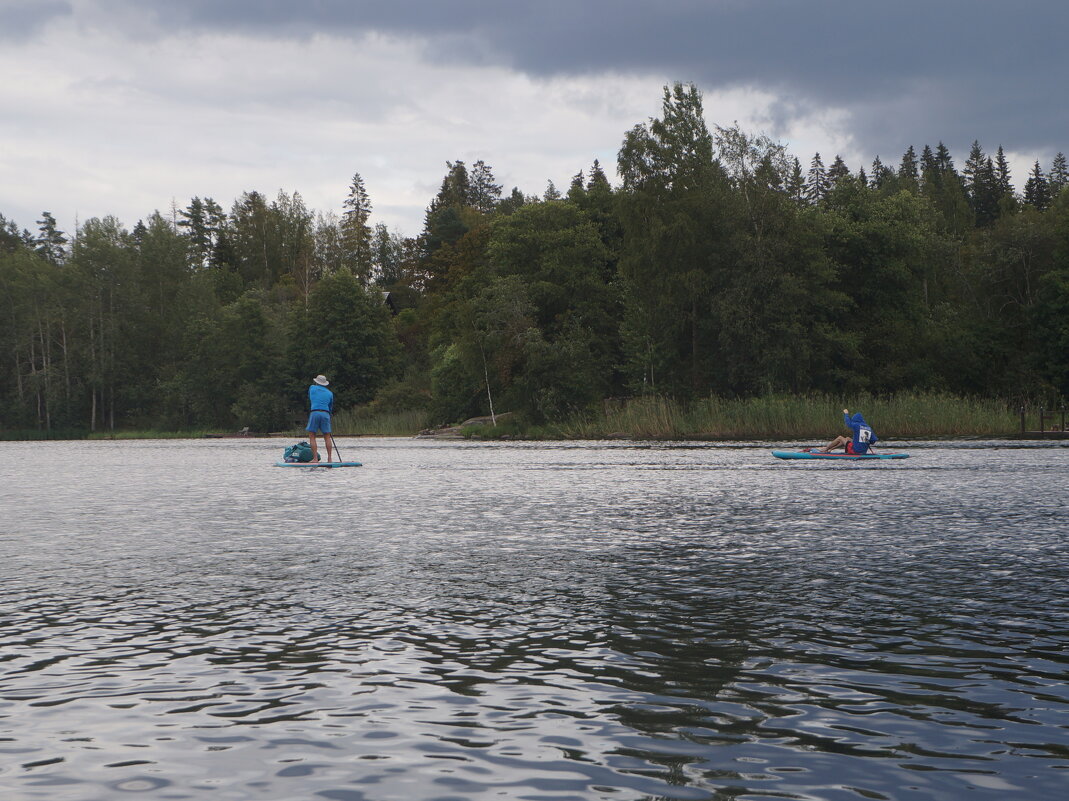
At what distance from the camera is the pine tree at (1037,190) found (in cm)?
13900

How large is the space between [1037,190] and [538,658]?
152584 millimetres

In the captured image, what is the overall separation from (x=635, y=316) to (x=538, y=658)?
6842cm

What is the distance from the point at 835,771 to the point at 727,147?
236 feet

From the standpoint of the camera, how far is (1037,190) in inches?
5595

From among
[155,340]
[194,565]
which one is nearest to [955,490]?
[194,565]

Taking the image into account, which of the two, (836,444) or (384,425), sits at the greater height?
(384,425)

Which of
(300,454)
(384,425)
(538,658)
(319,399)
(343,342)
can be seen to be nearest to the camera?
(538,658)

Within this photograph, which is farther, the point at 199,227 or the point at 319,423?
the point at 199,227

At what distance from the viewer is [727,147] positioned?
7356cm

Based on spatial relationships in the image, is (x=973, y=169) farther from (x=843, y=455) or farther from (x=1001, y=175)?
(x=843, y=455)

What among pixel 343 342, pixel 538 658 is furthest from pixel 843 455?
pixel 343 342

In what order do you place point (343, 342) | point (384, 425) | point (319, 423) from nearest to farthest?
point (319, 423) < point (384, 425) < point (343, 342)

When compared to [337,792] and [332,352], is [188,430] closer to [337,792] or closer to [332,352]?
[332,352]

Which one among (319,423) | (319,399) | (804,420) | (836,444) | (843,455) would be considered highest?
(319,399)
